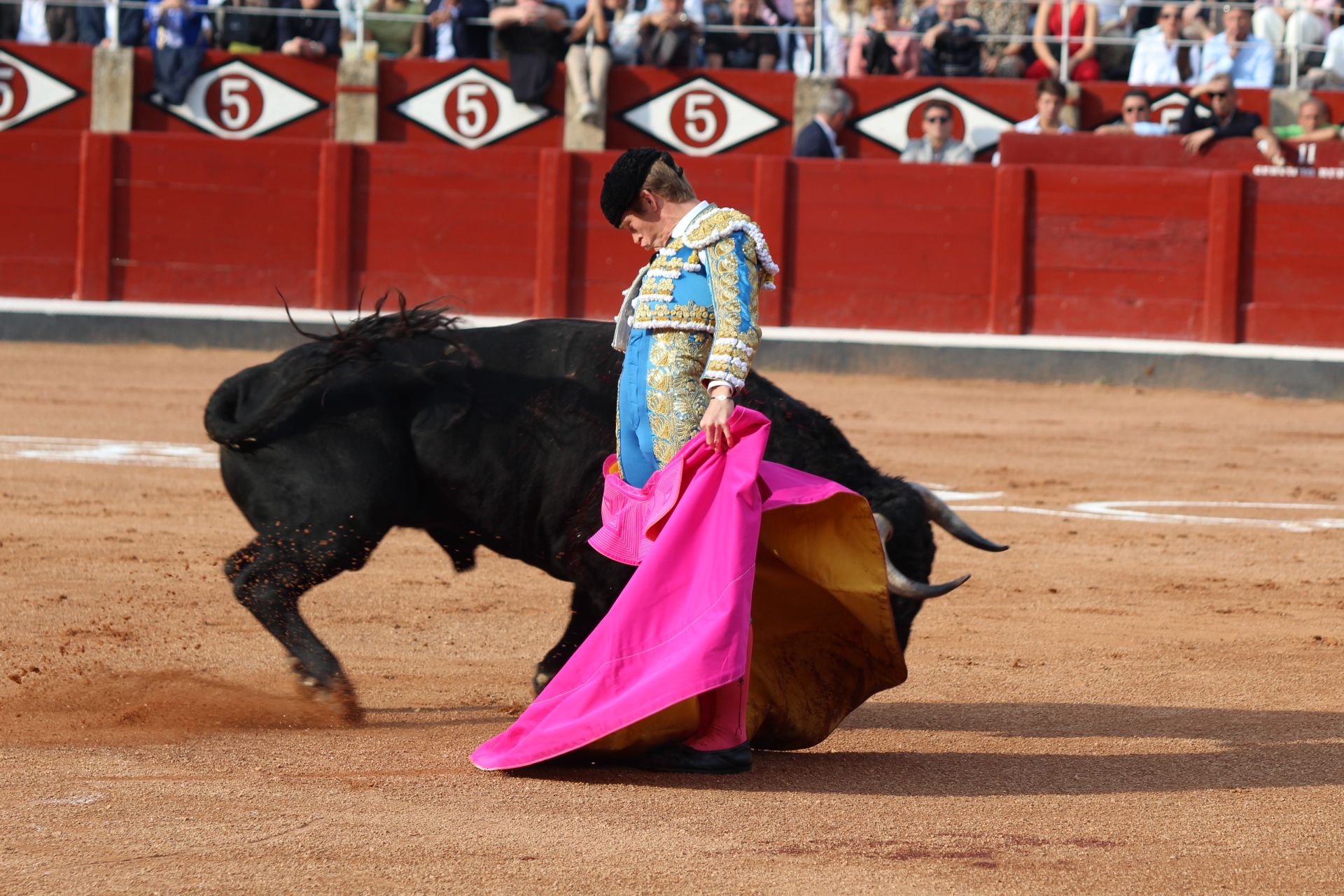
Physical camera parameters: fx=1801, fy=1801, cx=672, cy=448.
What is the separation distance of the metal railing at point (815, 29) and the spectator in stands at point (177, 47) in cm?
7

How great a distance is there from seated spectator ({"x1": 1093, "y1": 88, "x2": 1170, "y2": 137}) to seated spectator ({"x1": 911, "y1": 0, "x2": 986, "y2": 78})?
0.86m

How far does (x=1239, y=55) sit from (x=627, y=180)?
8.28m

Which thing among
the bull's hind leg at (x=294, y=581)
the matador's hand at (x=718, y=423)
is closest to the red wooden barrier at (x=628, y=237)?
the bull's hind leg at (x=294, y=581)

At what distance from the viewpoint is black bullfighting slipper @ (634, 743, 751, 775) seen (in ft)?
9.55

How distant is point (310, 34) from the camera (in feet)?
35.5

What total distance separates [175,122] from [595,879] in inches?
371

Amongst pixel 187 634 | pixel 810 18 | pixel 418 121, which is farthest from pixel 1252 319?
pixel 187 634

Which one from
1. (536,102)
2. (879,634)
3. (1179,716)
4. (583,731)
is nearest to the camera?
(583,731)

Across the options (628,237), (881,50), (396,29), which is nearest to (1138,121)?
(881,50)

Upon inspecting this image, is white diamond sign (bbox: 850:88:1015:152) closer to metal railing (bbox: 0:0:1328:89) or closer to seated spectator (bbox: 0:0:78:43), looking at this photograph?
metal railing (bbox: 0:0:1328:89)

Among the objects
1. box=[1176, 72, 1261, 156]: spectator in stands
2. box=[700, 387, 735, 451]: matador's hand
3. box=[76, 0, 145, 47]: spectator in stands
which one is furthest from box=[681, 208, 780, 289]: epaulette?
box=[76, 0, 145, 47]: spectator in stands

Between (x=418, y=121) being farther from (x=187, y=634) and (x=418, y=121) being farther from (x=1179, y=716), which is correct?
(x=1179, y=716)

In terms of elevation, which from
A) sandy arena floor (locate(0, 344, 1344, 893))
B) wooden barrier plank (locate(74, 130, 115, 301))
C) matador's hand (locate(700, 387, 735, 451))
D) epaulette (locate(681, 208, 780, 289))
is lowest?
sandy arena floor (locate(0, 344, 1344, 893))

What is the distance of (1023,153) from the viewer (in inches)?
396
